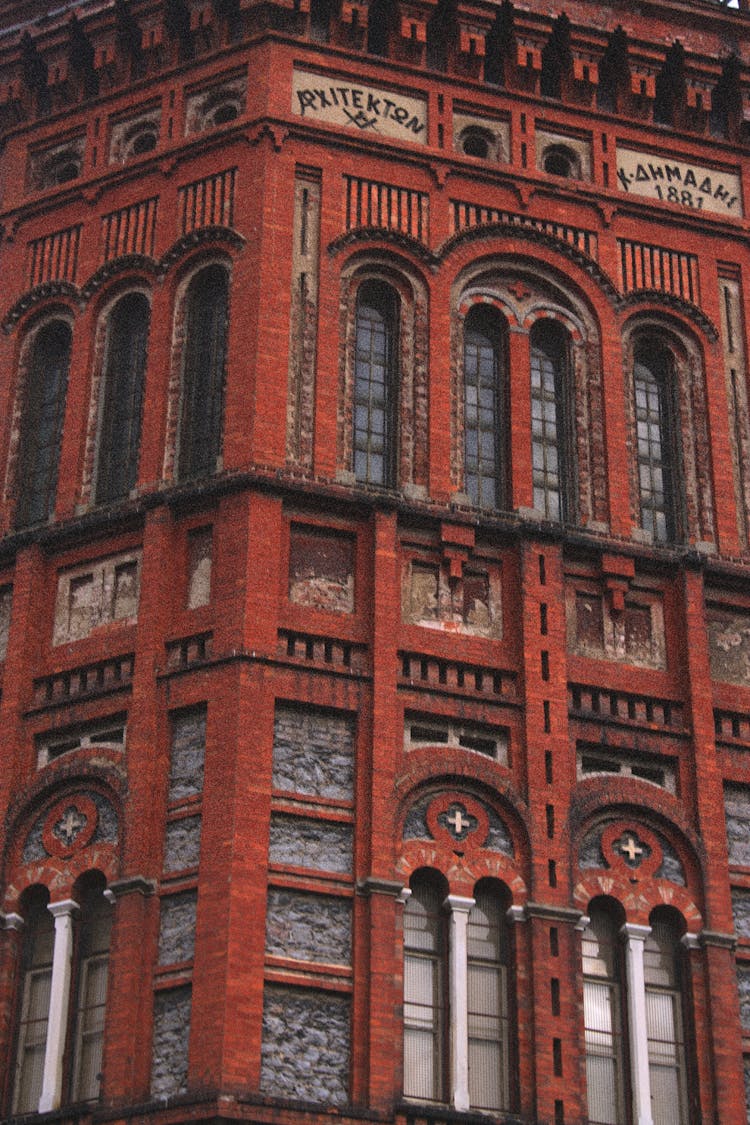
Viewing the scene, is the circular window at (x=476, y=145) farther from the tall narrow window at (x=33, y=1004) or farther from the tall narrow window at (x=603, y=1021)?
the tall narrow window at (x=33, y=1004)

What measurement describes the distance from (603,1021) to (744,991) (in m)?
1.92

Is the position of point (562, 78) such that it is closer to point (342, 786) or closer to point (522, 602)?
point (522, 602)

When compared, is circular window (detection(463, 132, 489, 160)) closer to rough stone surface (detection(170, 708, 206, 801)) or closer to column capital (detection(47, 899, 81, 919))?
rough stone surface (detection(170, 708, 206, 801))

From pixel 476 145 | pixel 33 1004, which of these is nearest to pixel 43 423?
pixel 476 145

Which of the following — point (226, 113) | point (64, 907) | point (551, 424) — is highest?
point (226, 113)

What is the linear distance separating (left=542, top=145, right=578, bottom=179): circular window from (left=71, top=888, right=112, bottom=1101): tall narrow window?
13.5m

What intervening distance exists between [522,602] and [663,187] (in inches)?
329

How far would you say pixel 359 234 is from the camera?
3522 centimetres

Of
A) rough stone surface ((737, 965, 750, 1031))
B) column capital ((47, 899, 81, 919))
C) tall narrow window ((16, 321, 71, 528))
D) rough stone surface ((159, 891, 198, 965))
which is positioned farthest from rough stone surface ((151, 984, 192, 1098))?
tall narrow window ((16, 321, 71, 528))

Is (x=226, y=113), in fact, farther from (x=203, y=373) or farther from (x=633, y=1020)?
(x=633, y=1020)

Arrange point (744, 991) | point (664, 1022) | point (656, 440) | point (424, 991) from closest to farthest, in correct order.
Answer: point (424, 991) < point (664, 1022) < point (744, 991) < point (656, 440)

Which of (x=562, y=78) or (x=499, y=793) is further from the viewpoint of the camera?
(x=562, y=78)

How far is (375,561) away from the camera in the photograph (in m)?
32.2

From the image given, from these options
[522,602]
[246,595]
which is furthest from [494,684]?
[246,595]
